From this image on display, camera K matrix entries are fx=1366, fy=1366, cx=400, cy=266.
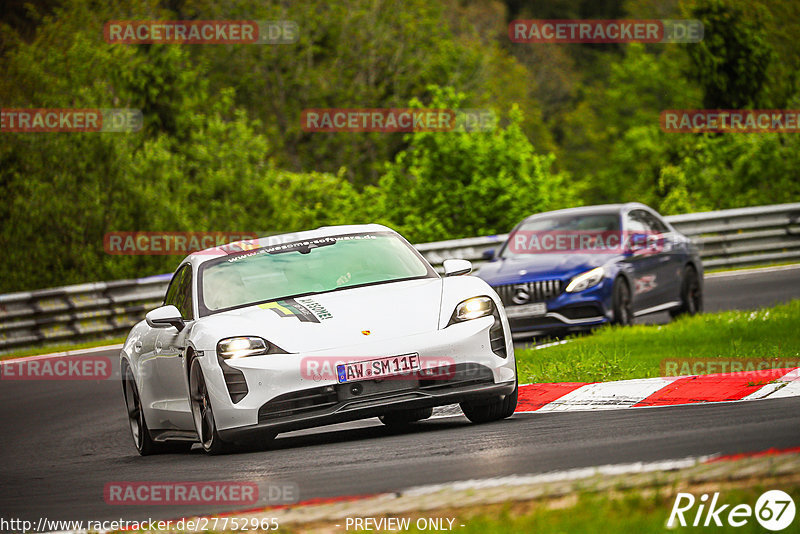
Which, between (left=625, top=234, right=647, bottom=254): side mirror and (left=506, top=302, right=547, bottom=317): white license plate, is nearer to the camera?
(left=506, top=302, right=547, bottom=317): white license plate

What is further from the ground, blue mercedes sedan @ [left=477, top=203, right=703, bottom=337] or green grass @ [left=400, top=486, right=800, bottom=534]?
green grass @ [left=400, top=486, right=800, bottom=534]

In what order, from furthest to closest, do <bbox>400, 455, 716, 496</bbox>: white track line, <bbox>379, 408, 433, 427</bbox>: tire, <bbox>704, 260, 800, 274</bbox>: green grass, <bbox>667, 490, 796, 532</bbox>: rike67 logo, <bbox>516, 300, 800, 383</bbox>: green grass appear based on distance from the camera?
<bbox>704, 260, 800, 274</bbox>: green grass
<bbox>516, 300, 800, 383</bbox>: green grass
<bbox>379, 408, 433, 427</bbox>: tire
<bbox>400, 455, 716, 496</bbox>: white track line
<bbox>667, 490, 796, 532</bbox>: rike67 logo

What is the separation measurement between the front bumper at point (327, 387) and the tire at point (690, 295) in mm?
8327

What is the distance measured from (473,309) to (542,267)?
249 inches

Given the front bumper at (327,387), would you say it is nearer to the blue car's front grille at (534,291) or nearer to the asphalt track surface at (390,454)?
the asphalt track surface at (390,454)


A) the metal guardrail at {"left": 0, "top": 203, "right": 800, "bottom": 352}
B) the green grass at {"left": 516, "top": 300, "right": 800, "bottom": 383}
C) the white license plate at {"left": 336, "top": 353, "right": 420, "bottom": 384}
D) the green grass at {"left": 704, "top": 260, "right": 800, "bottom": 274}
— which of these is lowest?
the green grass at {"left": 704, "top": 260, "right": 800, "bottom": 274}

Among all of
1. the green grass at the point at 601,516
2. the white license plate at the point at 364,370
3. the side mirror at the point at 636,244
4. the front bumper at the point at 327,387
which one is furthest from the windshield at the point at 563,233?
the green grass at the point at 601,516

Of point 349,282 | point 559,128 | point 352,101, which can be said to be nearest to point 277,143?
point 352,101

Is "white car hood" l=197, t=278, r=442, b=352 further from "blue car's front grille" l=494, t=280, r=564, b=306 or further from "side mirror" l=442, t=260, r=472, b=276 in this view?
"blue car's front grille" l=494, t=280, r=564, b=306

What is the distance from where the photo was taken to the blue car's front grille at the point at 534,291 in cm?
1448

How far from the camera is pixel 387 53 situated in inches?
1982

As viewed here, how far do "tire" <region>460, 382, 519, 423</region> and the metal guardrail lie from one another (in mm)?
12415

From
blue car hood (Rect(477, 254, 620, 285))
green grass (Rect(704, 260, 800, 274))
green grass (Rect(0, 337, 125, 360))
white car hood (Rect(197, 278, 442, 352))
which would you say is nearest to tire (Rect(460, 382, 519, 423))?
white car hood (Rect(197, 278, 442, 352))

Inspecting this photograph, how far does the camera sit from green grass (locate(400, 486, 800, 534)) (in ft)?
14.6
